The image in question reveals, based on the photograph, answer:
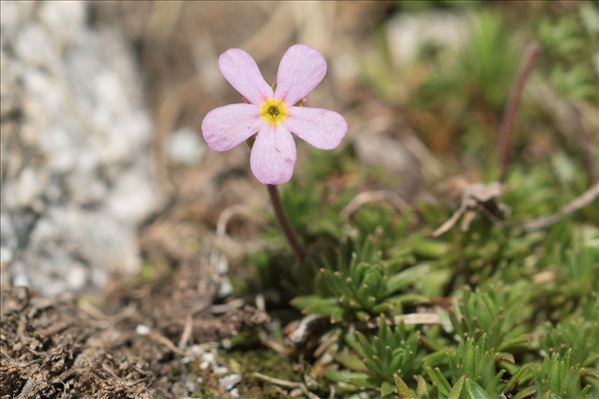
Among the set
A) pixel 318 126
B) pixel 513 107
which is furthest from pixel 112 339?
pixel 513 107

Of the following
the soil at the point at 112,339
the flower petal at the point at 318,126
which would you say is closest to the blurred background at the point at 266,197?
the soil at the point at 112,339

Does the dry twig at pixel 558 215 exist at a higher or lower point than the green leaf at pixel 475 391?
higher

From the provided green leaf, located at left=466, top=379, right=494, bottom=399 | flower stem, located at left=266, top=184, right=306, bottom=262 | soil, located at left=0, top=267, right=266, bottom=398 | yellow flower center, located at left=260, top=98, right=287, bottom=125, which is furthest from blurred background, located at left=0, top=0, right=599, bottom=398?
yellow flower center, located at left=260, top=98, right=287, bottom=125

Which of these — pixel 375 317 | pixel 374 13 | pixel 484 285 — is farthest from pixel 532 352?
pixel 374 13

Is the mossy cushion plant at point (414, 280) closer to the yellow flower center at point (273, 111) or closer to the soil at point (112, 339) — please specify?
the yellow flower center at point (273, 111)

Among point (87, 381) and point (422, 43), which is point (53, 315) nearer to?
point (87, 381)
